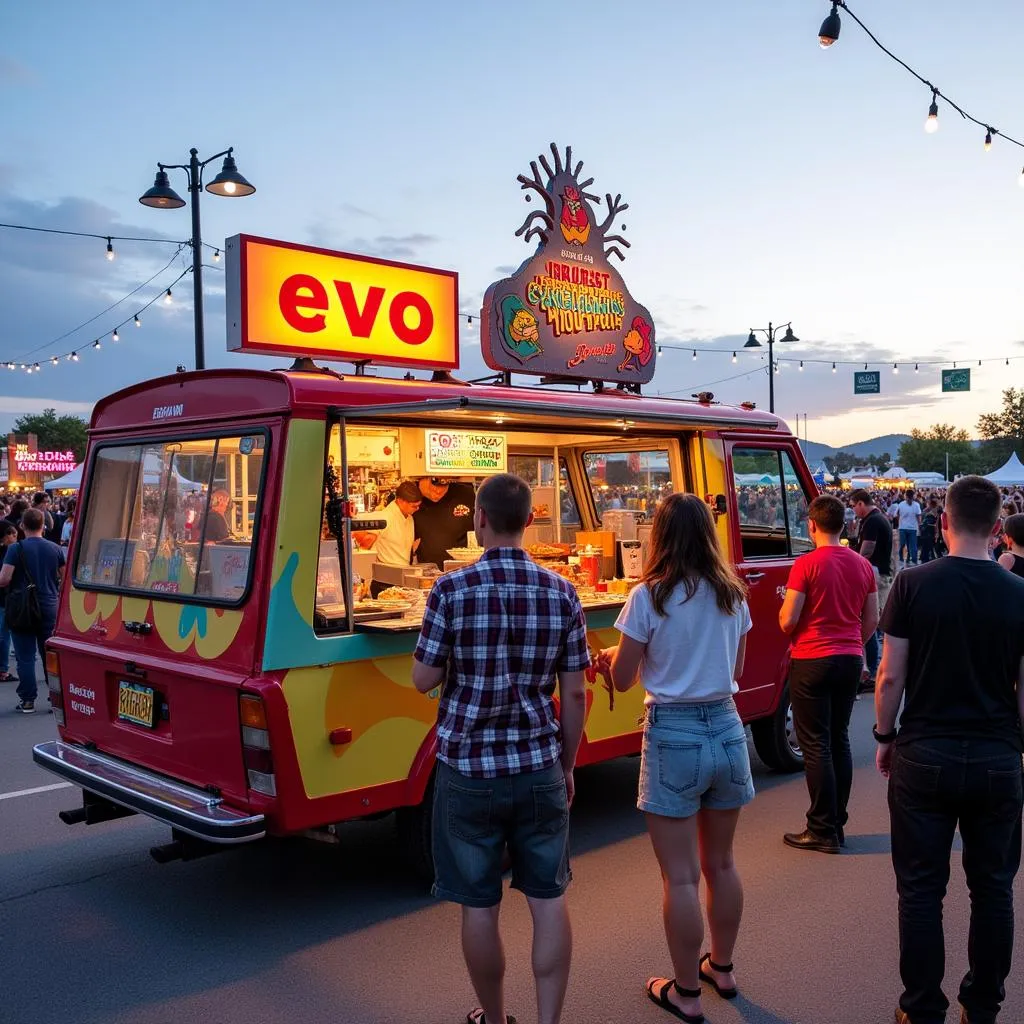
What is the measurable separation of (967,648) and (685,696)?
0.93 m

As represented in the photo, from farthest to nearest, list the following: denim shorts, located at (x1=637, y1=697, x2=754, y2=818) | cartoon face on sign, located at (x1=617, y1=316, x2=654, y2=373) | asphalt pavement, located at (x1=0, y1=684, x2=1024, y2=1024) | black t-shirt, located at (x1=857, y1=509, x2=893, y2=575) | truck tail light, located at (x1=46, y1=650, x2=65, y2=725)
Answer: black t-shirt, located at (x1=857, y1=509, x2=893, y2=575) < cartoon face on sign, located at (x1=617, y1=316, x2=654, y2=373) < truck tail light, located at (x1=46, y1=650, x2=65, y2=725) < asphalt pavement, located at (x1=0, y1=684, x2=1024, y2=1024) < denim shorts, located at (x1=637, y1=697, x2=754, y2=818)

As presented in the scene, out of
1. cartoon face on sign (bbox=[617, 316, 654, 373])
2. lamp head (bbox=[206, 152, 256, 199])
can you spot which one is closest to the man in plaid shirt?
cartoon face on sign (bbox=[617, 316, 654, 373])

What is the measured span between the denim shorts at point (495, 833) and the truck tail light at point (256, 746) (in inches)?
47.7

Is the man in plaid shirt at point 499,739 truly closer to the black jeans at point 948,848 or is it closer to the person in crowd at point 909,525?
the black jeans at point 948,848

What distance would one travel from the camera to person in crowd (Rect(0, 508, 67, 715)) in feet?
29.9

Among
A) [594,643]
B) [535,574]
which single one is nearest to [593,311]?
[594,643]

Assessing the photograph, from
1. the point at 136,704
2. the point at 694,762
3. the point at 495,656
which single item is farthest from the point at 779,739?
the point at 495,656

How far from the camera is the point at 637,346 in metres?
7.75

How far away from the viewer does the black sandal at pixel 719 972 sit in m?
3.77

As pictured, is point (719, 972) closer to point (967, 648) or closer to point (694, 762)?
point (694, 762)

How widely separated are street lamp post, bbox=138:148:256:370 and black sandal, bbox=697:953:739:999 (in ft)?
33.2

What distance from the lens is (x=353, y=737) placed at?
14.5 feet

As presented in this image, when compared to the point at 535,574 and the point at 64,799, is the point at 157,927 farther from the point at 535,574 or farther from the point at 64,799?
the point at 535,574

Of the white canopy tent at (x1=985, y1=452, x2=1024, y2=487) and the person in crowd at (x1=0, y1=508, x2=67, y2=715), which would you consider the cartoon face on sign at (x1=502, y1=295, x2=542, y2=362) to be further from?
the white canopy tent at (x1=985, y1=452, x2=1024, y2=487)
